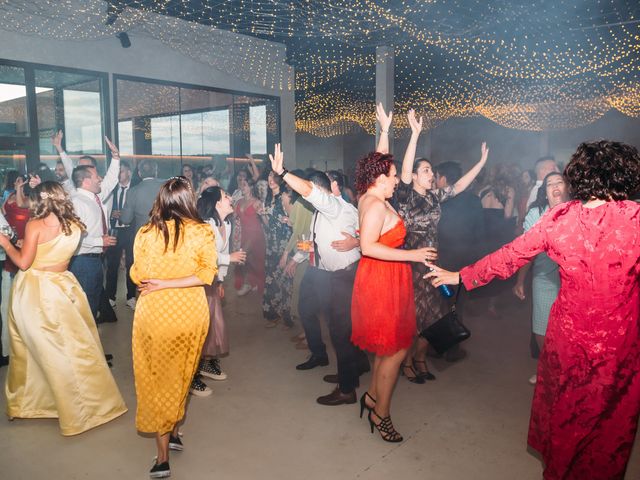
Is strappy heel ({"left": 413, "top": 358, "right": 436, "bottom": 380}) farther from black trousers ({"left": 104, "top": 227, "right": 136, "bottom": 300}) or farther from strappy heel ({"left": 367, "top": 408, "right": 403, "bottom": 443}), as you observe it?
black trousers ({"left": 104, "top": 227, "right": 136, "bottom": 300})

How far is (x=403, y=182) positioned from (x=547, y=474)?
6.96 feet

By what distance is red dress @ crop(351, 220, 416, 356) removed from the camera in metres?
2.93

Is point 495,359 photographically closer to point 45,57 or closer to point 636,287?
point 636,287

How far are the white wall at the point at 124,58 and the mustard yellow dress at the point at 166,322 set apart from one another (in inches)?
245

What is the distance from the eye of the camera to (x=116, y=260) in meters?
6.01

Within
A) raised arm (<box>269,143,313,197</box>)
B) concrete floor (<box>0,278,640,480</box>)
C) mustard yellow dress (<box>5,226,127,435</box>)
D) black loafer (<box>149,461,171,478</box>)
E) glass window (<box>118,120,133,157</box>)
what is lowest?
concrete floor (<box>0,278,640,480</box>)

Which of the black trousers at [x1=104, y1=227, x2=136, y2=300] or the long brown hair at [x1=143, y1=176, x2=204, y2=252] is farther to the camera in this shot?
the black trousers at [x1=104, y1=227, x2=136, y2=300]

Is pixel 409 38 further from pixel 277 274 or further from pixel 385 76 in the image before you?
pixel 277 274

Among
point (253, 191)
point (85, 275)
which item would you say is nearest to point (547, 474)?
point (85, 275)

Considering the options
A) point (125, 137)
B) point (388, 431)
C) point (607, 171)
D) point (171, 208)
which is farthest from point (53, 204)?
point (125, 137)

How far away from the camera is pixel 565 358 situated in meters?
2.07

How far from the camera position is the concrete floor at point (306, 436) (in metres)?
2.72

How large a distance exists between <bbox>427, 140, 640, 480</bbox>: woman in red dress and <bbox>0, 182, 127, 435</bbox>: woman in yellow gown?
250cm

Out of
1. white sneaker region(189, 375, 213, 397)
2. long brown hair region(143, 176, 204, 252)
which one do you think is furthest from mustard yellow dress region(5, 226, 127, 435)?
long brown hair region(143, 176, 204, 252)
